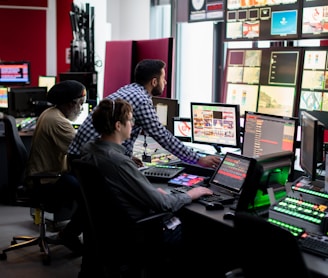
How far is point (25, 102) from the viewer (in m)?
5.48

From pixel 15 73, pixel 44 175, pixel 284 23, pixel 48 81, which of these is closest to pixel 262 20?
pixel 284 23

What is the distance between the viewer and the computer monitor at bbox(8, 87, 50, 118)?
5.40 metres

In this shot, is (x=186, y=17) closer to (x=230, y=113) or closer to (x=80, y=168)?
(x=230, y=113)

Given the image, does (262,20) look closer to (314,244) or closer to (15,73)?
(314,244)

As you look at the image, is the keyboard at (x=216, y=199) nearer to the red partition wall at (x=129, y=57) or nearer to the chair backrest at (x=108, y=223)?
the chair backrest at (x=108, y=223)

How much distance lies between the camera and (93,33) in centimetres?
672

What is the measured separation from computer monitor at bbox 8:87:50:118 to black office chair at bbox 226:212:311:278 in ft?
13.7

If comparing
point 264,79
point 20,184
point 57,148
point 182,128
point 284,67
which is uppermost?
point 284,67

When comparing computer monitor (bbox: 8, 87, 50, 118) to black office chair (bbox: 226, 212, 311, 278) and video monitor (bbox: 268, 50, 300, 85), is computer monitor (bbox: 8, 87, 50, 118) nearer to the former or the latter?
video monitor (bbox: 268, 50, 300, 85)

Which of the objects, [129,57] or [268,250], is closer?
[268,250]

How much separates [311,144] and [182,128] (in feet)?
5.02

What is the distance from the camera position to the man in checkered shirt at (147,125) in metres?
3.07

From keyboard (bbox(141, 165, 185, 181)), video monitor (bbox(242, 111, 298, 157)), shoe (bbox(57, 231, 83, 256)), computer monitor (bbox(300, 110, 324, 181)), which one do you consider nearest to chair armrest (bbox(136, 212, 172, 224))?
keyboard (bbox(141, 165, 185, 181))

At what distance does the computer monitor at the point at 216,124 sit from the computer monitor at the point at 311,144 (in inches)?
30.8
